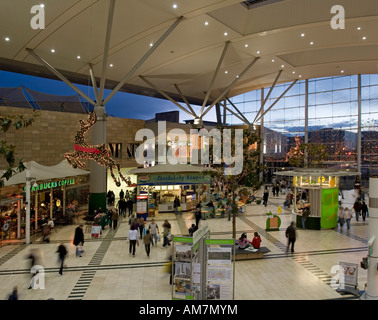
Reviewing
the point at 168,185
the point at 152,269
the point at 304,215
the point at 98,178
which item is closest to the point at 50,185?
the point at 98,178

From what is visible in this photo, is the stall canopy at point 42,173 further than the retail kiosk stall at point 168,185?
No

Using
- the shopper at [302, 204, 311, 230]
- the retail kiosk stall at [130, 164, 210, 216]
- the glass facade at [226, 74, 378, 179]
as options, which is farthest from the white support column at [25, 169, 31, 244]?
the glass facade at [226, 74, 378, 179]

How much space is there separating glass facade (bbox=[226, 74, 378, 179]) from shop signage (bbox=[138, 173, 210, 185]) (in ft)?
68.1

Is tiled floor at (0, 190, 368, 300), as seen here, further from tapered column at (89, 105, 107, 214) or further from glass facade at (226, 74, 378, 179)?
glass facade at (226, 74, 378, 179)

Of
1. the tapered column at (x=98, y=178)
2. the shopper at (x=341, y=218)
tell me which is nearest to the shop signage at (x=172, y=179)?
the tapered column at (x=98, y=178)

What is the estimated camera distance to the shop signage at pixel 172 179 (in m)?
19.9

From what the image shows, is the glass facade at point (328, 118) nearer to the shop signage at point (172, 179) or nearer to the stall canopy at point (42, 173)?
the shop signage at point (172, 179)

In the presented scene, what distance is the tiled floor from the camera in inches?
328

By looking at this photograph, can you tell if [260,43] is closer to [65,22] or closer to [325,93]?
[65,22]

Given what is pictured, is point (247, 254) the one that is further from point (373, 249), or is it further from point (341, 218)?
point (341, 218)

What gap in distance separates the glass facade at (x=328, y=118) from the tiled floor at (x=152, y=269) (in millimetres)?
22740
